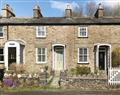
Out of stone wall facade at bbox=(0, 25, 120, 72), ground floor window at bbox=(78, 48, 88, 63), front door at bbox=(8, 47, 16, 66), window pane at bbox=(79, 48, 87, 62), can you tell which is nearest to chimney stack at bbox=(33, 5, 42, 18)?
stone wall facade at bbox=(0, 25, 120, 72)

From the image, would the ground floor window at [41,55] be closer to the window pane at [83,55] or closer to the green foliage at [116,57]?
the window pane at [83,55]

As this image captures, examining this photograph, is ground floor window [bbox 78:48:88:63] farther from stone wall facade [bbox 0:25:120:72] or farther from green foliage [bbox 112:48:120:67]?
green foliage [bbox 112:48:120:67]

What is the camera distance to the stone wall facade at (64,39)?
38.0m

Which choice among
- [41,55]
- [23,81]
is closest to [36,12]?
[41,55]

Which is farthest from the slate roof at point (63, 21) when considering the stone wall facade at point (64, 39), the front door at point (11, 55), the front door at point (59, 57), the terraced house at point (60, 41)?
the front door at point (11, 55)

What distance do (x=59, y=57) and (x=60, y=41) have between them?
1.80 metres

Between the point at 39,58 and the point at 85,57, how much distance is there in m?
5.15

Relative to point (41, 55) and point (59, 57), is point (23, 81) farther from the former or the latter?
point (59, 57)

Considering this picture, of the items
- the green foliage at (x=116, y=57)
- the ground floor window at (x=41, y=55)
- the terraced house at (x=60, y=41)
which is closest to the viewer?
the green foliage at (x=116, y=57)

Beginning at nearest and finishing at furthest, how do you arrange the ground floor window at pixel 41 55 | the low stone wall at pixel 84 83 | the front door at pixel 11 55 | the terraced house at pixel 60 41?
the low stone wall at pixel 84 83 → the front door at pixel 11 55 → the terraced house at pixel 60 41 → the ground floor window at pixel 41 55

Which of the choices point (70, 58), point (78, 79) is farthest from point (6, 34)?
point (78, 79)

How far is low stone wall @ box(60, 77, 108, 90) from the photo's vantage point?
82.6 ft

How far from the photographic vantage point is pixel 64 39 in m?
38.3

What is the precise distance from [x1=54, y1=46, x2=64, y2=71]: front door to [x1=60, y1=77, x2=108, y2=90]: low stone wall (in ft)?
41.6
